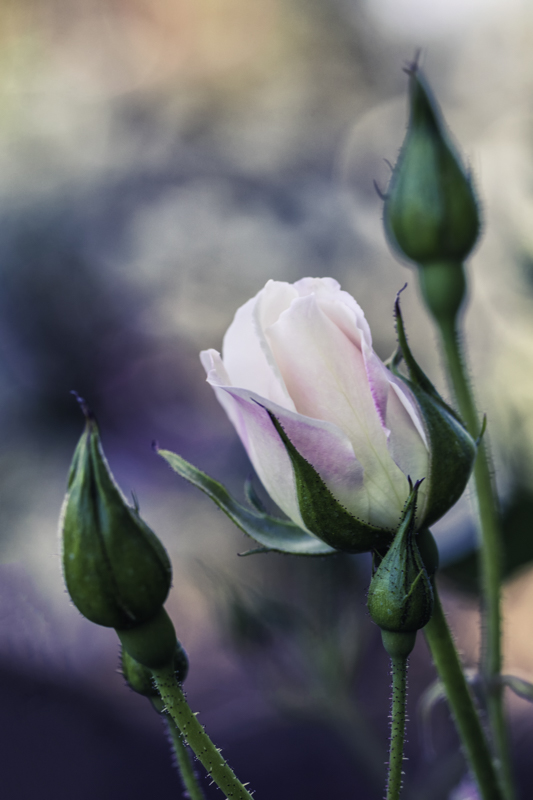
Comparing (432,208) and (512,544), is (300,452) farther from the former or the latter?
(512,544)

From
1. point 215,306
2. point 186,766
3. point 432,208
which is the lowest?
point 186,766

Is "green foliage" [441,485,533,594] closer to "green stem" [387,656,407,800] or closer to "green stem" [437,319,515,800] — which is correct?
"green stem" [437,319,515,800]

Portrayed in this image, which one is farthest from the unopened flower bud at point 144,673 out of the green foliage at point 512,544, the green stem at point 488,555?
the green foliage at point 512,544

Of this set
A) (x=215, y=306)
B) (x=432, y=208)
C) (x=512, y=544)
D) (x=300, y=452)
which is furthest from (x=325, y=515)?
(x=215, y=306)

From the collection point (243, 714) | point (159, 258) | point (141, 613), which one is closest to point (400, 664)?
point (141, 613)

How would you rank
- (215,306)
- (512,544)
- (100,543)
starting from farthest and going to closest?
(215,306) → (512,544) → (100,543)

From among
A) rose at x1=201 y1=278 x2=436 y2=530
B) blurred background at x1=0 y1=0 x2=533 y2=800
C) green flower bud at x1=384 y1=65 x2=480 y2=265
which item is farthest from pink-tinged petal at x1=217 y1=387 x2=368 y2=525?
blurred background at x1=0 y1=0 x2=533 y2=800

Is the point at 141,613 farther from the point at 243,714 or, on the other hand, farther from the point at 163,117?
the point at 163,117
